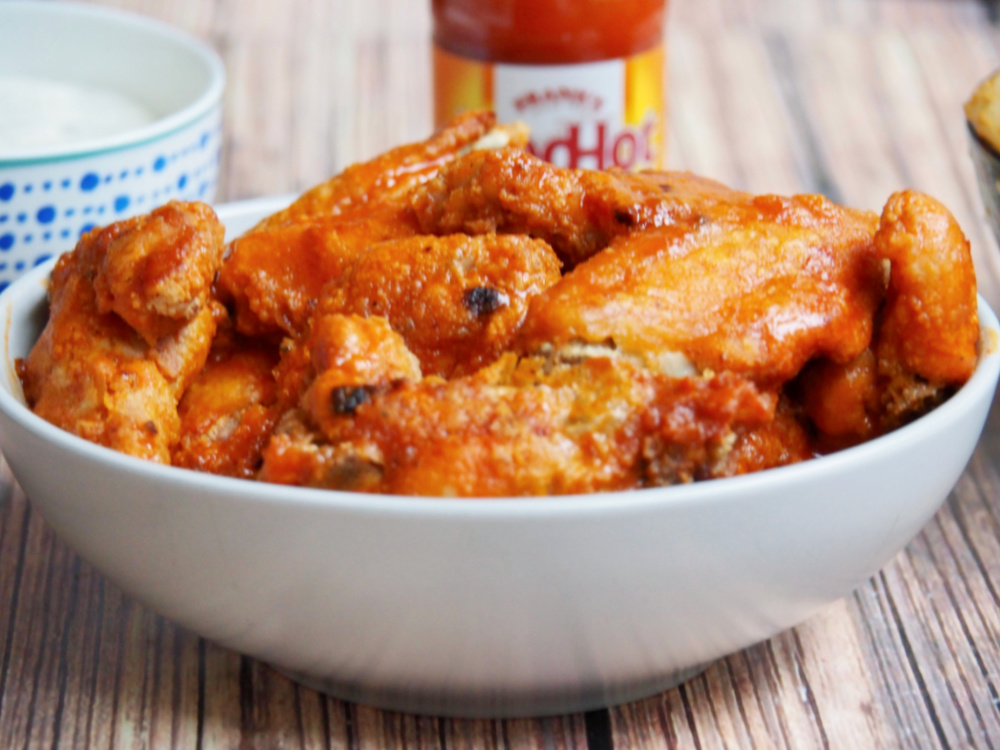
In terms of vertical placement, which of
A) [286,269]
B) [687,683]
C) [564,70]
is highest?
[286,269]

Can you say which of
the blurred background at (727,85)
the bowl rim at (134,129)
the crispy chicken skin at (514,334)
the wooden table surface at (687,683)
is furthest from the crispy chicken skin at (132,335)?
the blurred background at (727,85)

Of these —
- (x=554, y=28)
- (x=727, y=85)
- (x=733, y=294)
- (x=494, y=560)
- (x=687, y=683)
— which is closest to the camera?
(x=494, y=560)

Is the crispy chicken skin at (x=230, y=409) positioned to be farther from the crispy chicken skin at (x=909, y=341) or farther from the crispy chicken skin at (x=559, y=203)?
the crispy chicken skin at (x=909, y=341)

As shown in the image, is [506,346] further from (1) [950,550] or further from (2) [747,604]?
(1) [950,550]

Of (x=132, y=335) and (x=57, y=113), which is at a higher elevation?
(x=132, y=335)

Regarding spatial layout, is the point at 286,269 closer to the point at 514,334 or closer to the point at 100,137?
the point at 514,334

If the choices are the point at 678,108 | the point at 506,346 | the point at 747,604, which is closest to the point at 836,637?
the point at 747,604

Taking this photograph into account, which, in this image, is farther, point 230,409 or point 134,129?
point 134,129

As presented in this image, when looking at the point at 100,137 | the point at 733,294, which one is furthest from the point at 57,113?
the point at 733,294
